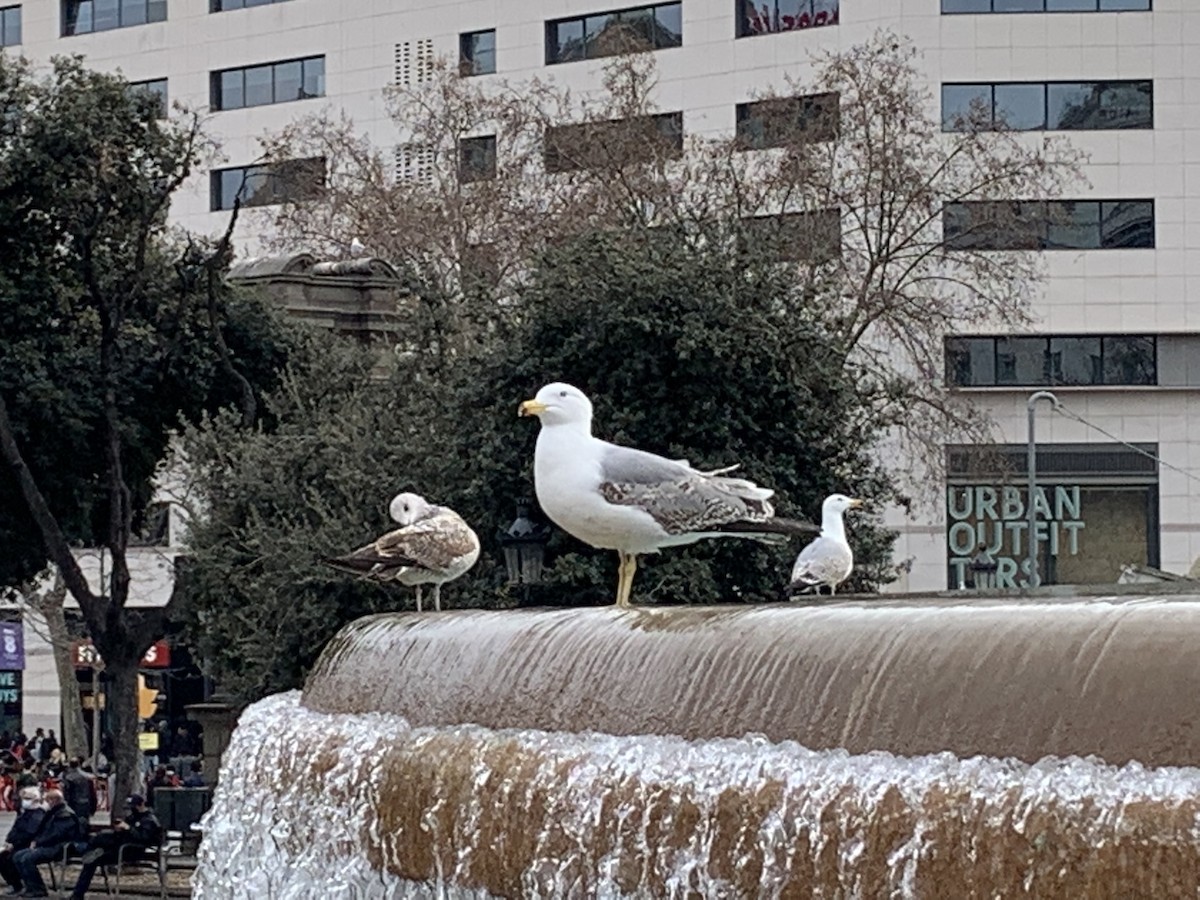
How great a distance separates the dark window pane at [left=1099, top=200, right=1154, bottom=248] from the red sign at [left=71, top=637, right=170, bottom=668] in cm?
1926

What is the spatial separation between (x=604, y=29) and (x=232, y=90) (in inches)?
452

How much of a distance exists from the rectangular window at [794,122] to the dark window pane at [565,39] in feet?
54.0

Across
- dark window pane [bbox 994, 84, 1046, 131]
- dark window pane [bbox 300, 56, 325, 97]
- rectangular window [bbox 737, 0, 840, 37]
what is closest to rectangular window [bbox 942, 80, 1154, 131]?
dark window pane [bbox 994, 84, 1046, 131]

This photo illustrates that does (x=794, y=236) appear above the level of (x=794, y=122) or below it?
below

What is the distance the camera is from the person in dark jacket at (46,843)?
26.3 meters

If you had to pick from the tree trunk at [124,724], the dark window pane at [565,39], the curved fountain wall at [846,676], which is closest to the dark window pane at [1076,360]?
the dark window pane at [565,39]

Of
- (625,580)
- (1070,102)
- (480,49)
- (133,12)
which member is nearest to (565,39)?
(480,49)

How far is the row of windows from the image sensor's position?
49250 millimetres

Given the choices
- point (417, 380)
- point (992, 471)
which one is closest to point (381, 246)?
point (992, 471)

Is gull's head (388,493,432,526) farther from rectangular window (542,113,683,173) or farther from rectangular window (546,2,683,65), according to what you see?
rectangular window (546,2,683,65)

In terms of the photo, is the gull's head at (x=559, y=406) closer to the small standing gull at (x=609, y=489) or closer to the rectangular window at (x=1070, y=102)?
the small standing gull at (x=609, y=489)

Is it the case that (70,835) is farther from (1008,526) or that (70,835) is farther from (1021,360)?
(1021,360)

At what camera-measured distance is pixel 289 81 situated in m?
59.8

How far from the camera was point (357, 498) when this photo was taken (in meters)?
24.7
